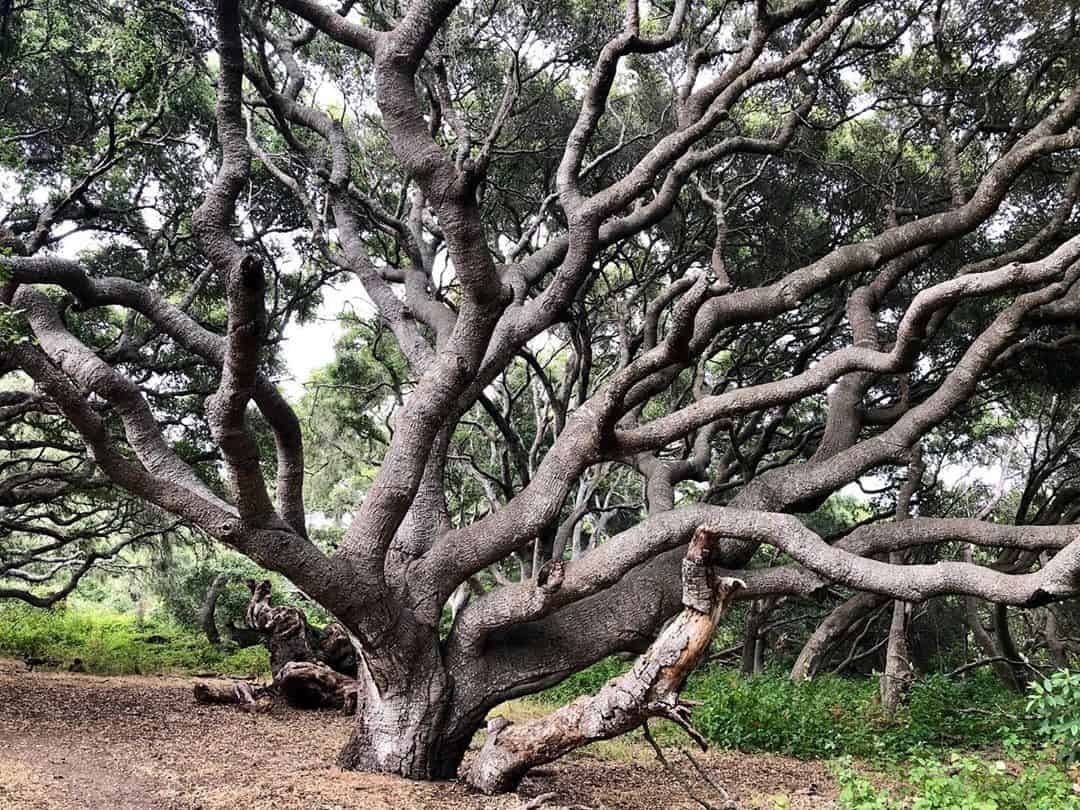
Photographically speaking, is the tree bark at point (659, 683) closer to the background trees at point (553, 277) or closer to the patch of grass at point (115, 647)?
the background trees at point (553, 277)

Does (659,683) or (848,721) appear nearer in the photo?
(659,683)

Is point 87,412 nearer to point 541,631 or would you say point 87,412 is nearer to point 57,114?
point 541,631

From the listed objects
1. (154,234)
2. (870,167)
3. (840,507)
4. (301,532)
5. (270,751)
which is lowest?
(270,751)

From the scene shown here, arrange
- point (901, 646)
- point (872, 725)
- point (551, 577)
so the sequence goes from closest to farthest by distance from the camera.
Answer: point (551, 577) < point (872, 725) < point (901, 646)

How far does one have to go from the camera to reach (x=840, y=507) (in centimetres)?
1711

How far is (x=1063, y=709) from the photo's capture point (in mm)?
4844

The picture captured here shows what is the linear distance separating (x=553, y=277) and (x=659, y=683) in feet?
15.3

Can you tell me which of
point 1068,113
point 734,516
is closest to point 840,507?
point 1068,113

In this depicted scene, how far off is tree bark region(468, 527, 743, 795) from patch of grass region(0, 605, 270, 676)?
893 cm

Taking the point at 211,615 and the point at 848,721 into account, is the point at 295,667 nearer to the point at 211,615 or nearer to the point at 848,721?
the point at 848,721

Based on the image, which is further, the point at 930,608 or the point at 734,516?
the point at 930,608

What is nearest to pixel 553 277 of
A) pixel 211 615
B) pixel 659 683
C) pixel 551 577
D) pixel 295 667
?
pixel 551 577

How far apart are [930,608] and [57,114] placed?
49.9 feet

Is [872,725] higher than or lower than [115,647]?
higher
